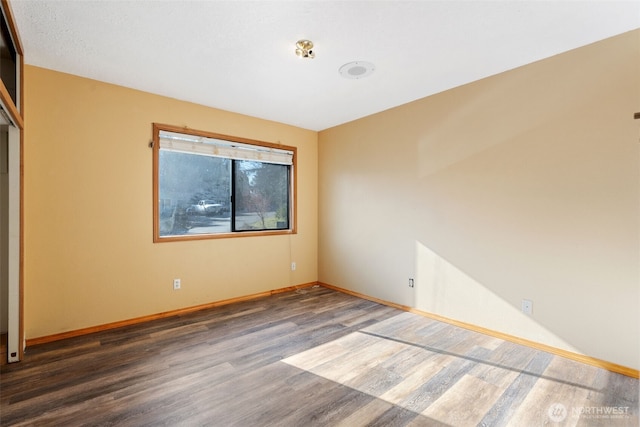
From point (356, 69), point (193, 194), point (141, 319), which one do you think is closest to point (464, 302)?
point (356, 69)

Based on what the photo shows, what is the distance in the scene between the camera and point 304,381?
2051 mm

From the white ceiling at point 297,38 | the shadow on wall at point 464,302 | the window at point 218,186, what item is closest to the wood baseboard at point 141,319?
the window at point 218,186

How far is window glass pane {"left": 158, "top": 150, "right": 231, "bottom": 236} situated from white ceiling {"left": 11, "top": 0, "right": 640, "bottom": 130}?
0.82 m

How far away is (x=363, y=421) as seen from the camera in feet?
5.47

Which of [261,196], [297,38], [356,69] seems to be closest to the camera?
[297,38]

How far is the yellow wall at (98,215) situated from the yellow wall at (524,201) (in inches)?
88.2

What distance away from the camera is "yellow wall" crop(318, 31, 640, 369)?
2162 mm

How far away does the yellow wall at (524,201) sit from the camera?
2162 millimetres

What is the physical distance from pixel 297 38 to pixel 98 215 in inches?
97.8

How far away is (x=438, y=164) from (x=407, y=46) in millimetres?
1319

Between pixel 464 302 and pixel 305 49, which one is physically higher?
pixel 305 49

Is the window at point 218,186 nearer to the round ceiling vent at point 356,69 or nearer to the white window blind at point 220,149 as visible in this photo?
the white window blind at point 220,149

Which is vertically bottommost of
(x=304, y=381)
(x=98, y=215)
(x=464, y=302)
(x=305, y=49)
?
(x=304, y=381)

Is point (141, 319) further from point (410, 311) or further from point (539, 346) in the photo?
point (539, 346)
